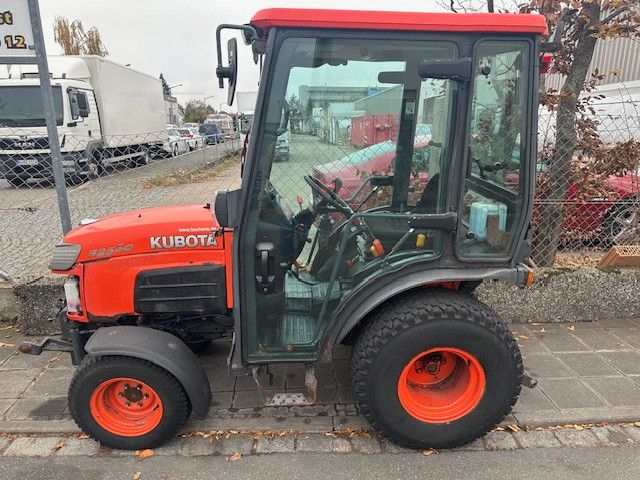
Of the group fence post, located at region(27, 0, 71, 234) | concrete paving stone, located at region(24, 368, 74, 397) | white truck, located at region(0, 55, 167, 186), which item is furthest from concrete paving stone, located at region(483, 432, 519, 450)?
white truck, located at region(0, 55, 167, 186)

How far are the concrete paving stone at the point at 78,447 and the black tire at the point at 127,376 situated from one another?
92mm

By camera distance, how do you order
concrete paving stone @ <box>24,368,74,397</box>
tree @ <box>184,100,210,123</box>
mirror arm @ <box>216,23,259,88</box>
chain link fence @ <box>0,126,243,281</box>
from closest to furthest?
mirror arm @ <box>216,23,259,88</box>, concrete paving stone @ <box>24,368,74,397</box>, chain link fence @ <box>0,126,243,281</box>, tree @ <box>184,100,210,123</box>

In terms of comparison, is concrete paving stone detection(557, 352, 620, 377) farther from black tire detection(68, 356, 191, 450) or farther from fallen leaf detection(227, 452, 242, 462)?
black tire detection(68, 356, 191, 450)

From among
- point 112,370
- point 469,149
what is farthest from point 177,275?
point 469,149

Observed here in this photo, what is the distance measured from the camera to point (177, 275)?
262 cm

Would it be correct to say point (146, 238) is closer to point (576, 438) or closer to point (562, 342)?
point (576, 438)

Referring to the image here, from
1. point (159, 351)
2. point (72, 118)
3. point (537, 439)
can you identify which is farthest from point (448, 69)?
point (72, 118)

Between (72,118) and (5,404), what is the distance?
10018mm

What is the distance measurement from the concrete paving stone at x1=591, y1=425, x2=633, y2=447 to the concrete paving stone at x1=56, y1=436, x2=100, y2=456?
2946mm

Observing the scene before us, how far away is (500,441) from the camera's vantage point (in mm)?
2674

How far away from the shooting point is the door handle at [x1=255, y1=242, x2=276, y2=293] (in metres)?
2.42

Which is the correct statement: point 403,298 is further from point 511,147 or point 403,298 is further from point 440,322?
point 511,147

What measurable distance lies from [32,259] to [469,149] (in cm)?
529

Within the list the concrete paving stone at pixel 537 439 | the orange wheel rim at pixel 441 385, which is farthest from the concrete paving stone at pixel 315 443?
the concrete paving stone at pixel 537 439
